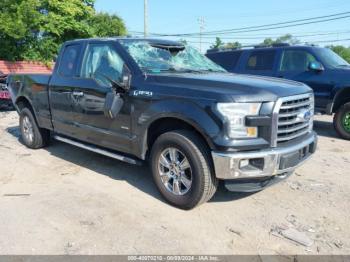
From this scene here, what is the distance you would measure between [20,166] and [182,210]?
10.4 feet

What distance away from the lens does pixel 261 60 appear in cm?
955

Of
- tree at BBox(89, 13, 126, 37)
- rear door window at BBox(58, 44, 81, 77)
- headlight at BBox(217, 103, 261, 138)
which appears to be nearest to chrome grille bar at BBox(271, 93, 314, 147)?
headlight at BBox(217, 103, 261, 138)

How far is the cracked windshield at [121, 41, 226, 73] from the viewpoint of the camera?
4867mm

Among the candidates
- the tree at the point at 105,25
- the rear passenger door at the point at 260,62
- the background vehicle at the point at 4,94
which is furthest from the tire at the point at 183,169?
the tree at the point at 105,25

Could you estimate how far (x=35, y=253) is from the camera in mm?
3471

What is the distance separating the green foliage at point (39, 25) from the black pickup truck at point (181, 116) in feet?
57.8

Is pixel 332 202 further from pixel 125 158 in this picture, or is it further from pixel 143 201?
pixel 125 158

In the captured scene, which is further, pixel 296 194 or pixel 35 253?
pixel 296 194

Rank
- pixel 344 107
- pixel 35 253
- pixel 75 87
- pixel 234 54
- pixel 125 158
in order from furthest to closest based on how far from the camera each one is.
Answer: pixel 234 54, pixel 344 107, pixel 75 87, pixel 125 158, pixel 35 253

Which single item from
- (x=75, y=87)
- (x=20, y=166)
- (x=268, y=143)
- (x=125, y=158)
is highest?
(x=75, y=87)

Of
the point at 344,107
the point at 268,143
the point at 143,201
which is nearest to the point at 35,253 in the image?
the point at 143,201

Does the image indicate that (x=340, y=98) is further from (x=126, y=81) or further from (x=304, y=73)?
(x=126, y=81)

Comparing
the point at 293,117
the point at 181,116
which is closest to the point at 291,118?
the point at 293,117

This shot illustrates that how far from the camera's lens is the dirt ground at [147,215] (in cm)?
359
